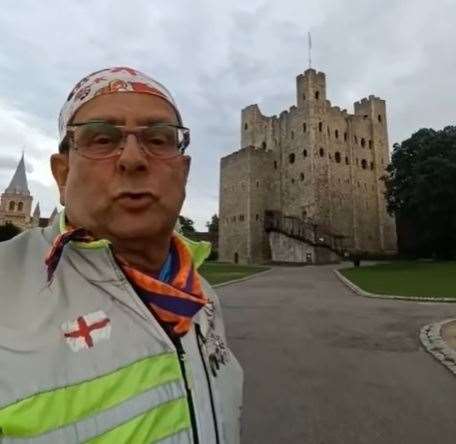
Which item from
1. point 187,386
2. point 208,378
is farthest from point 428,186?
point 187,386

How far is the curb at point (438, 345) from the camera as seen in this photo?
18.9ft

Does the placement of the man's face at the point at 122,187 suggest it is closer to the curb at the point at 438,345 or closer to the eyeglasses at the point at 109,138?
the eyeglasses at the point at 109,138

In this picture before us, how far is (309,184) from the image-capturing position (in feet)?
137

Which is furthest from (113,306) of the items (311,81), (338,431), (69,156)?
(311,81)

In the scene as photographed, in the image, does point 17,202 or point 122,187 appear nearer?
point 122,187

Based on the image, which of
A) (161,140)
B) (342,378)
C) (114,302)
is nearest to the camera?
(114,302)

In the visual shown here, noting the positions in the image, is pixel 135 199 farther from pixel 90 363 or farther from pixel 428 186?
pixel 428 186

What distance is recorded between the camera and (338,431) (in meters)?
3.70

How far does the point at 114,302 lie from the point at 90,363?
0.60 ft

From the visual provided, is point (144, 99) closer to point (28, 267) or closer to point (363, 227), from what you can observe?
point (28, 267)

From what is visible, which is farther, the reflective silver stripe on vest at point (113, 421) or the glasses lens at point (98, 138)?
the glasses lens at point (98, 138)

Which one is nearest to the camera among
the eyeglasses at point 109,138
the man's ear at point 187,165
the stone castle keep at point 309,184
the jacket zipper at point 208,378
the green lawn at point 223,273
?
the jacket zipper at point 208,378

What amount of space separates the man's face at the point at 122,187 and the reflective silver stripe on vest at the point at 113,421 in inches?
18.0

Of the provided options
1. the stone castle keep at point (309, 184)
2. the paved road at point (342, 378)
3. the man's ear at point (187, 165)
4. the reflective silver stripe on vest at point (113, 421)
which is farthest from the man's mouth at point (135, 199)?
the stone castle keep at point (309, 184)
